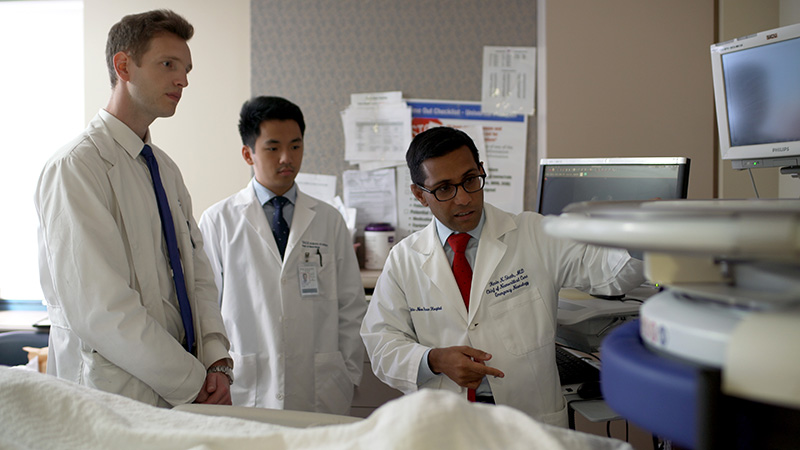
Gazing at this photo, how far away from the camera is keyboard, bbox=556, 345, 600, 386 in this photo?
168 cm

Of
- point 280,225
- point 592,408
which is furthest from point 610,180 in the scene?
point 280,225

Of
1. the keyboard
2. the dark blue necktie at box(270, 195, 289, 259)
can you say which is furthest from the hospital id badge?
the keyboard

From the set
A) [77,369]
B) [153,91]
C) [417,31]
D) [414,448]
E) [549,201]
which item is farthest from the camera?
[417,31]

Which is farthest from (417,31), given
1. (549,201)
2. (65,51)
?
(65,51)

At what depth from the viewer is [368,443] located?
0.64 m

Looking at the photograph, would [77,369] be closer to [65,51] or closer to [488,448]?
[488,448]

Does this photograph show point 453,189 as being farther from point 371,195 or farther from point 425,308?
point 371,195

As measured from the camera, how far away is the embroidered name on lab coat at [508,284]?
5.41 ft

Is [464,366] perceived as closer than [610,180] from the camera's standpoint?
Yes

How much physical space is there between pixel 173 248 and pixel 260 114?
0.78m

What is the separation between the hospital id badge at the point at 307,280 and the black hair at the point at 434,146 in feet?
2.36

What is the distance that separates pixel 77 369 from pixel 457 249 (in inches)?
42.0

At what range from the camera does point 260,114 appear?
7.34 feet

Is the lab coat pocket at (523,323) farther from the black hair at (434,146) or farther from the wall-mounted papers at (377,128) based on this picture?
the wall-mounted papers at (377,128)
